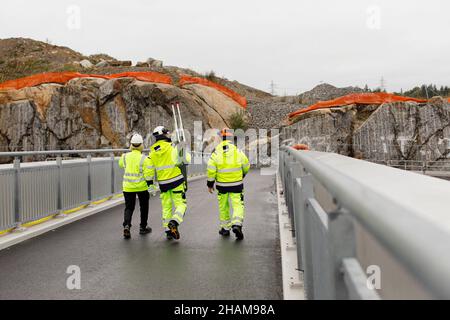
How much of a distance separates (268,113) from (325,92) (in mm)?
19309

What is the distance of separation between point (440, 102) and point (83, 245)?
34.0m

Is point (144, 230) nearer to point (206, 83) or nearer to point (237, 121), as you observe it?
point (237, 121)

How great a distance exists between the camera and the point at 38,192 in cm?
882

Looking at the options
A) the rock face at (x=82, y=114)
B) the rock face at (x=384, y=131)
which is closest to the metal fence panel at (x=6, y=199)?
the rock face at (x=82, y=114)

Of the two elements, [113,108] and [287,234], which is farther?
[113,108]

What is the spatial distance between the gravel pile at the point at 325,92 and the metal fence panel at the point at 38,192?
58027 mm

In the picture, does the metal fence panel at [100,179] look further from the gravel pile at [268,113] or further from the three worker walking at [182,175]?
the gravel pile at [268,113]

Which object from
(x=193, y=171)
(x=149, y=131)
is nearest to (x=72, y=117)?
(x=149, y=131)

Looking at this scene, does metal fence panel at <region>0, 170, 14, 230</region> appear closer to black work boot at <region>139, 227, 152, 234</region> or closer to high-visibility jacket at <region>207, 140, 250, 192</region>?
black work boot at <region>139, 227, 152, 234</region>

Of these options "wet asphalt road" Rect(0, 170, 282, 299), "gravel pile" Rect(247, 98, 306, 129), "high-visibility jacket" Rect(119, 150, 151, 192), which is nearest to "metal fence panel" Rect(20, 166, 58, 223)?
"wet asphalt road" Rect(0, 170, 282, 299)

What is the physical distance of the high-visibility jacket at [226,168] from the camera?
312 inches
